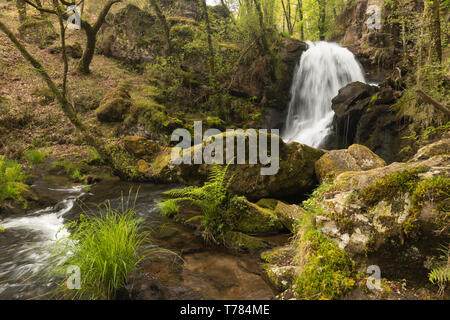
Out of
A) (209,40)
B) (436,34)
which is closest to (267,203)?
(436,34)

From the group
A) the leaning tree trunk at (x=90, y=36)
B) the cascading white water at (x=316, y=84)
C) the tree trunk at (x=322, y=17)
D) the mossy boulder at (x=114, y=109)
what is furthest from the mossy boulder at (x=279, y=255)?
the tree trunk at (x=322, y=17)

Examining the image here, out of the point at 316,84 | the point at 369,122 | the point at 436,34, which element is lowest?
the point at 369,122

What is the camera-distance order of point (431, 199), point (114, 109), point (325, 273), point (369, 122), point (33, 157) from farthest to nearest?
point (114, 109)
point (33, 157)
point (369, 122)
point (325, 273)
point (431, 199)

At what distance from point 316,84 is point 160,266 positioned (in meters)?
14.9

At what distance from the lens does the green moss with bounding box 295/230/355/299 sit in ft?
6.91

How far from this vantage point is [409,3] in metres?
10.0

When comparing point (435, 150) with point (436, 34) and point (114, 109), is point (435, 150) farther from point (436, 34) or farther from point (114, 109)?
point (114, 109)

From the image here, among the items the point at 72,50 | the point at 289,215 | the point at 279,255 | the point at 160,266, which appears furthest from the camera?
the point at 72,50

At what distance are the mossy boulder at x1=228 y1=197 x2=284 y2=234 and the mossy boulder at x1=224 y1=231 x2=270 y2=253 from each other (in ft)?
1.09

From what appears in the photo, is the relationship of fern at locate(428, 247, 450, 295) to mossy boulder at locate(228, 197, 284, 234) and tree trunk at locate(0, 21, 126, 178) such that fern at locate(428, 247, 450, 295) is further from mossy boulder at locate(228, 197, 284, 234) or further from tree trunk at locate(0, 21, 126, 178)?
tree trunk at locate(0, 21, 126, 178)

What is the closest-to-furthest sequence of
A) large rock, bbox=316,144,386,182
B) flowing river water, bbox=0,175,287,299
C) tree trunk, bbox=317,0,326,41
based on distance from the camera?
1. flowing river water, bbox=0,175,287,299
2. large rock, bbox=316,144,386,182
3. tree trunk, bbox=317,0,326,41

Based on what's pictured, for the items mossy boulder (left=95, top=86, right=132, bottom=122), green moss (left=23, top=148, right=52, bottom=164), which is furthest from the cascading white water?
green moss (left=23, top=148, right=52, bottom=164)

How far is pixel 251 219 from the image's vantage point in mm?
4488
